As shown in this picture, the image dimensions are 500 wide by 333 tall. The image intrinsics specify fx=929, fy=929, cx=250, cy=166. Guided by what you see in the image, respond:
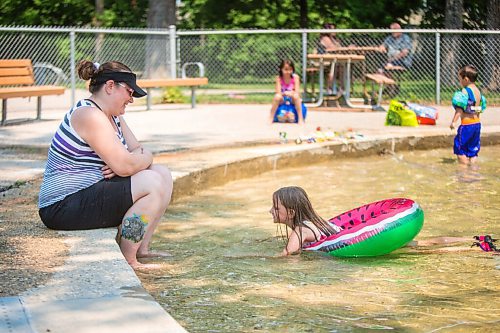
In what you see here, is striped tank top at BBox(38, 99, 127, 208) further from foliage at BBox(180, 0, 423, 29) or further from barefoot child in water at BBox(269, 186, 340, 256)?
foliage at BBox(180, 0, 423, 29)

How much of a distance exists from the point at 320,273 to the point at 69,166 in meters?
1.86

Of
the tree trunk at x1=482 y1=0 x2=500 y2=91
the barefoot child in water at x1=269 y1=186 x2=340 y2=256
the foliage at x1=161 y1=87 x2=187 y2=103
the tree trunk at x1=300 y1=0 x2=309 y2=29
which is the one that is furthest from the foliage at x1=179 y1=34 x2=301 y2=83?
the barefoot child in water at x1=269 y1=186 x2=340 y2=256

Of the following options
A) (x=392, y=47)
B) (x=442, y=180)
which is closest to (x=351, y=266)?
(x=442, y=180)

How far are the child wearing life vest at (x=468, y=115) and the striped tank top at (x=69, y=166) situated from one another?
258 inches

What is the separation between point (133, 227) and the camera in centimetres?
622

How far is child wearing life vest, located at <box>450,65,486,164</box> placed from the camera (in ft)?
38.4

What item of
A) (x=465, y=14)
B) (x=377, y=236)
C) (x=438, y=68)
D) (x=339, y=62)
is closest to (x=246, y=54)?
(x=339, y=62)

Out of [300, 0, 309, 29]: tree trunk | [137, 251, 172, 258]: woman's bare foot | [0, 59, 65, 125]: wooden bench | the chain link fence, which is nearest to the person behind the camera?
[137, 251, 172, 258]: woman's bare foot

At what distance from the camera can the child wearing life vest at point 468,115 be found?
461 inches

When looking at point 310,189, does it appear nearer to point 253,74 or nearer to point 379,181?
point 379,181

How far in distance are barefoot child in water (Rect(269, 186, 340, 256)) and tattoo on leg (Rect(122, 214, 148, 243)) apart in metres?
1.13

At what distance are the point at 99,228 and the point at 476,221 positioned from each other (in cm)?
379

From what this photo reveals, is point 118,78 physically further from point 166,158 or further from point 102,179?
point 166,158

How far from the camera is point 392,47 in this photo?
19.4 metres
